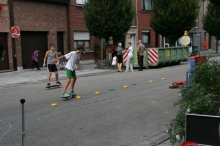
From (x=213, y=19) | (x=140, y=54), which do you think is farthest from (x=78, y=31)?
(x=213, y=19)

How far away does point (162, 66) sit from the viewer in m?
20.7

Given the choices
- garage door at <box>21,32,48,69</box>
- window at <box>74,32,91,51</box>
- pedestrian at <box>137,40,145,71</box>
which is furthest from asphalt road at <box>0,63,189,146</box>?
window at <box>74,32,91,51</box>

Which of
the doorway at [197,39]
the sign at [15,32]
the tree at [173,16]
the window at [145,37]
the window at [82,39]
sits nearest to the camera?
the sign at [15,32]

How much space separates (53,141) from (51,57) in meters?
6.85

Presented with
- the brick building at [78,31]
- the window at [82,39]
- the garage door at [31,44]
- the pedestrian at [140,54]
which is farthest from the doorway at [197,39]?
the garage door at [31,44]

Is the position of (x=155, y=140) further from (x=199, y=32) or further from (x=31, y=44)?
(x=199, y=32)

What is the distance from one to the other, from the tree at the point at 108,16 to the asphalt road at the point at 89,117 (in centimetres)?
909

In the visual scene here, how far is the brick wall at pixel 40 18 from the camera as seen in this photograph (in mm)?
19312

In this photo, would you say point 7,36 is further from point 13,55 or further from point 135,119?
point 135,119

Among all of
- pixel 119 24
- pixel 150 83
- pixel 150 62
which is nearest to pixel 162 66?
pixel 150 62

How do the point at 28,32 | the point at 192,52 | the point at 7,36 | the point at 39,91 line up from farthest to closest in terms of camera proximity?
the point at 192,52 < the point at 28,32 < the point at 7,36 < the point at 39,91

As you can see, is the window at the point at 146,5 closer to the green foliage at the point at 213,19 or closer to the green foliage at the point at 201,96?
the green foliage at the point at 213,19

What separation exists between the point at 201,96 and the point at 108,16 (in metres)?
15.1

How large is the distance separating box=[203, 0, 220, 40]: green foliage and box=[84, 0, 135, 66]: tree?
16.4m
